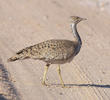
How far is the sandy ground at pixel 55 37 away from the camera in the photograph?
938 centimetres

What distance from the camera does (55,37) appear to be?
1413 centimetres

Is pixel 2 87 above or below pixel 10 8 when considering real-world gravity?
below

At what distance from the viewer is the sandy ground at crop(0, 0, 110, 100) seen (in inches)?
369

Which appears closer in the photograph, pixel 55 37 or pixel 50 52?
pixel 50 52

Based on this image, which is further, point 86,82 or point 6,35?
point 6,35

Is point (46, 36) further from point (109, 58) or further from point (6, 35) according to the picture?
point (109, 58)

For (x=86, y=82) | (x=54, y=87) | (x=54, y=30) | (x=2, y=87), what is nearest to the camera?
(x=2, y=87)

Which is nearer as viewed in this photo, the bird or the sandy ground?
the bird

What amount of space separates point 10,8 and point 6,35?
4518 mm

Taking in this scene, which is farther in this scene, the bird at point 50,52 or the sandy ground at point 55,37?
the sandy ground at point 55,37

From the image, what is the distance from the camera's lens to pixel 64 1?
2075 cm

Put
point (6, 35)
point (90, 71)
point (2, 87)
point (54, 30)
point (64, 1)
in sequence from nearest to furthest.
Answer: point (2, 87), point (90, 71), point (6, 35), point (54, 30), point (64, 1)

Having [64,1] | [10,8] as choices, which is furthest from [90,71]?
[64,1]

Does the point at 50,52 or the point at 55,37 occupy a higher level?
the point at 50,52
